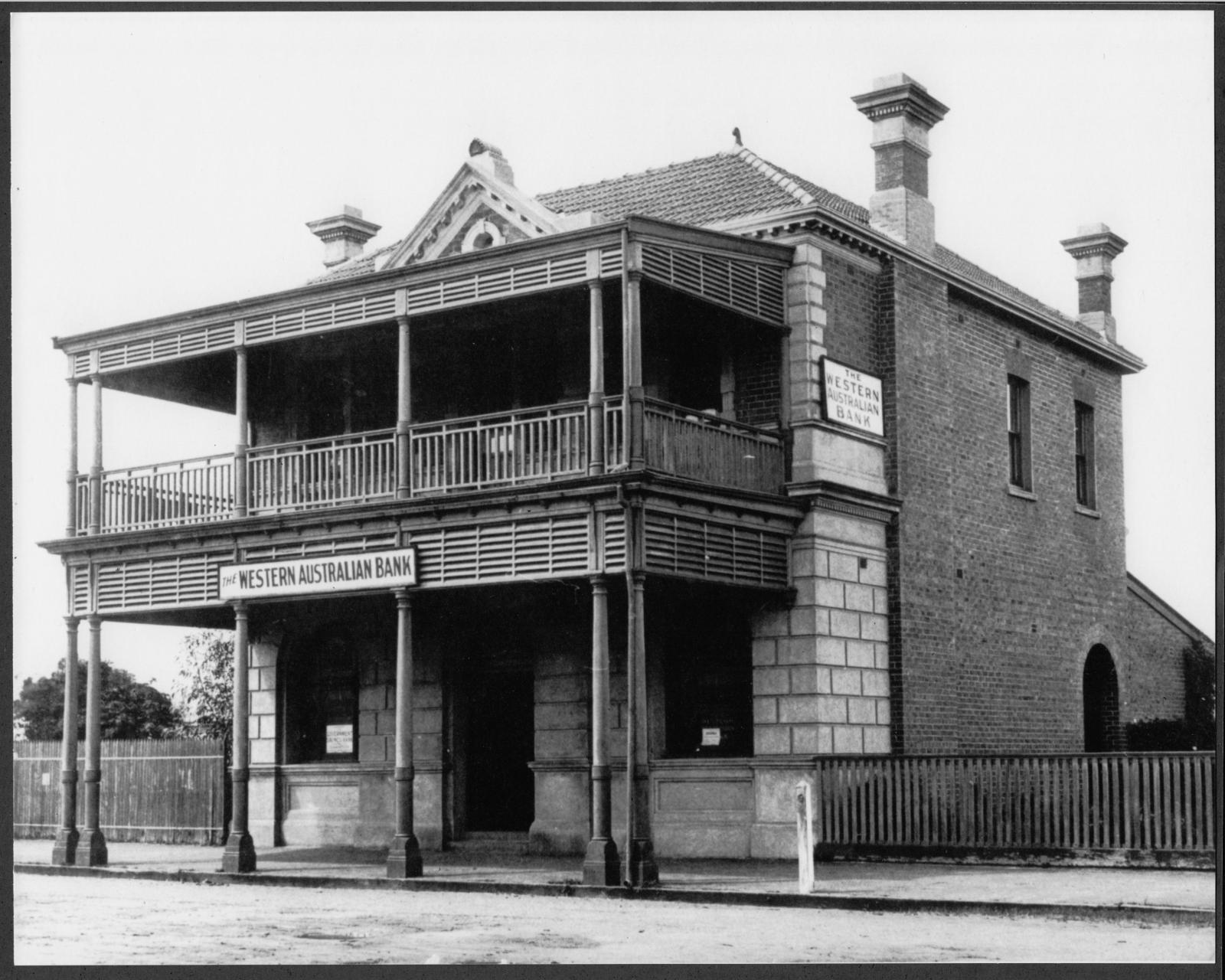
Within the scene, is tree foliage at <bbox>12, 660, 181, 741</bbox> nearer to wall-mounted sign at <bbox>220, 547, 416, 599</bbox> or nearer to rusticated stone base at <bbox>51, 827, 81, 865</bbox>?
rusticated stone base at <bbox>51, 827, 81, 865</bbox>

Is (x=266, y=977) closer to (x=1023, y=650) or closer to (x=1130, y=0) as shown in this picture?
(x=1130, y=0)

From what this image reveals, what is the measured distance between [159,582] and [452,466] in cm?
453

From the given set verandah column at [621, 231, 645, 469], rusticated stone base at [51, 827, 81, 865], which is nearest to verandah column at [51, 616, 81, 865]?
rusticated stone base at [51, 827, 81, 865]

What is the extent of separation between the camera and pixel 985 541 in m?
23.4

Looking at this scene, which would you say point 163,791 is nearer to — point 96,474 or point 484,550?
point 96,474

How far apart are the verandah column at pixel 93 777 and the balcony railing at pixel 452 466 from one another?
1.74 metres

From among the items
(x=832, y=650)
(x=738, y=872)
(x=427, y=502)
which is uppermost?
(x=427, y=502)

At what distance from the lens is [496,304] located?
1959 centimetres

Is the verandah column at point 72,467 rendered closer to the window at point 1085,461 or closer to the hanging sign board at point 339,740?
the hanging sign board at point 339,740

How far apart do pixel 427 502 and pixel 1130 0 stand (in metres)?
9.69

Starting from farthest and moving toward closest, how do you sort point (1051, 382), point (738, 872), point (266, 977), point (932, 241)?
point (1051, 382)
point (932, 241)
point (738, 872)
point (266, 977)

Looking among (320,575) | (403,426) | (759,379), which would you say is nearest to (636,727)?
(403,426)

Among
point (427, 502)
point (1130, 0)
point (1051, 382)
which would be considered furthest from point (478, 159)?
point (1130, 0)

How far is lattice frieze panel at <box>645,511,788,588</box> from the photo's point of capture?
696 inches
